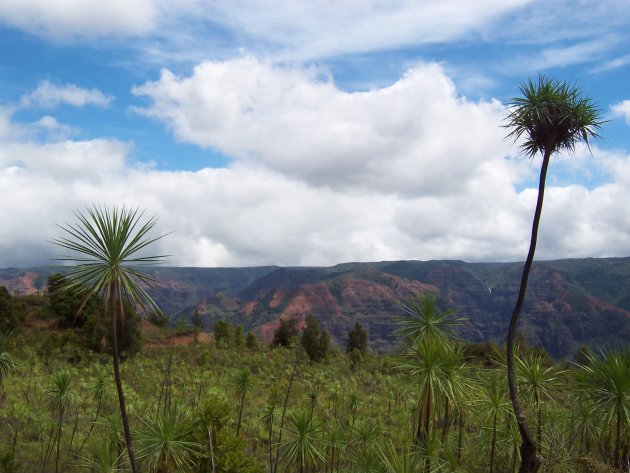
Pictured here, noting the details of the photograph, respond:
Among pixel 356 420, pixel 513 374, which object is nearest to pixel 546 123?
→ pixel 513 374

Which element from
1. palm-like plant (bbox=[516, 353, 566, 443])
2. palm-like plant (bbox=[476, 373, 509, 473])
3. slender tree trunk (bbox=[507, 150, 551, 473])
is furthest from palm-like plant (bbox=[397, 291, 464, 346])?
slender tree trunk (bbox=[507, 150, 551, 473])

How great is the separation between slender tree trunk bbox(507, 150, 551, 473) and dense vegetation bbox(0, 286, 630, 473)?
196cm

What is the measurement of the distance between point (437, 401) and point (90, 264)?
10.4 meters

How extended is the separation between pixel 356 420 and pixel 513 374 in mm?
15752

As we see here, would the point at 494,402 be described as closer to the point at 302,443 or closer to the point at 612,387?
the point at 612,387

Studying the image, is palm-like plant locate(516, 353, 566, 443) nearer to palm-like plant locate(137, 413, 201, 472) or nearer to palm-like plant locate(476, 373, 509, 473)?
palm-like plant locate(476, 373, 509, 473)

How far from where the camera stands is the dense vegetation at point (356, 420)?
15023 mm

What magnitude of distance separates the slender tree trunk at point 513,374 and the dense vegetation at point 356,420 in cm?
196

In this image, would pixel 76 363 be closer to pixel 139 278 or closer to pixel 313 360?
pixel 313 360

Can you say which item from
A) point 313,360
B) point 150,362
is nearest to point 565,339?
point 313,360

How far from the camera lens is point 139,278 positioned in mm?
12828

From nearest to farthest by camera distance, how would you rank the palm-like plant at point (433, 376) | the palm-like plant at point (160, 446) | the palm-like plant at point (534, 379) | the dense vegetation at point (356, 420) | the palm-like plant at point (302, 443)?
the palm-like plant at point (160, 446)
the palm-like plant at point (433, 376)
the dense vegetation at point (356, 420)
the palm-like plant at point (534, 379)
the palm-like plant at point (302, 443)

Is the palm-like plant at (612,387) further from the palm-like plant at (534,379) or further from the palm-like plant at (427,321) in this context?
the palm-like plant at (427,321)

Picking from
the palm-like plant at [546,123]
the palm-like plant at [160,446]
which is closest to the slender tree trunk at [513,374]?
the palm-like plant at [546,123]
